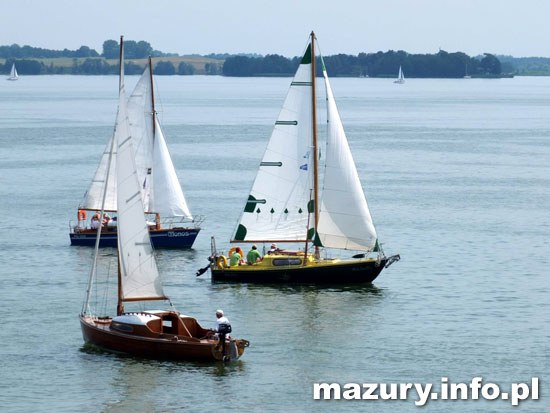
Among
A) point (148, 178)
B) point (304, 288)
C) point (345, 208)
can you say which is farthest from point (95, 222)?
point (345, 208)

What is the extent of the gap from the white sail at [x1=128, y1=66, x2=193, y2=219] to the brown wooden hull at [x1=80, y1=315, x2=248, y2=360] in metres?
27.6

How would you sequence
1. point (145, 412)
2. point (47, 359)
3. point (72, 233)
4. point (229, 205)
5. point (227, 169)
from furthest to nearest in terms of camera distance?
point (227, 169) < point (229, 205) < point (72, 233) < point (47, 359) < point (145, 412)

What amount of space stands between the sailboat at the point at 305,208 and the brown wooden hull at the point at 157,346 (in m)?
14.6

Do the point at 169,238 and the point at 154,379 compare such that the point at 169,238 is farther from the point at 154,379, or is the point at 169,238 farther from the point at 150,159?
the point at 154,379

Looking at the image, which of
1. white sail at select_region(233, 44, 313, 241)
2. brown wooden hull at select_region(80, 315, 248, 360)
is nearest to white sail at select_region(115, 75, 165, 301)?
brown wooden hull at select_region(80, 315, 248, 360)

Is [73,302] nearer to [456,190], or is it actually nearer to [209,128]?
[456,190]

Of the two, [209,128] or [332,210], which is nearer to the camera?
[332,210]

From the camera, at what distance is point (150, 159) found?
241ft

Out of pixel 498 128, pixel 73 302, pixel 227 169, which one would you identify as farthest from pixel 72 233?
pixel 498 128

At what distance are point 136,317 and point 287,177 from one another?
18.1 metres

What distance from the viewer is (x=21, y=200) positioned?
9519 cm

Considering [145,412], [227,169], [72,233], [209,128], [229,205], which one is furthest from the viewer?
[209,128]

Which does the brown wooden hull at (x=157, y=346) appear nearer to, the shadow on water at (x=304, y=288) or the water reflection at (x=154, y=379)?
the water reflection at (x=154, y=379)

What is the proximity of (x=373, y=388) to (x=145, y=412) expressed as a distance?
8.10 m
